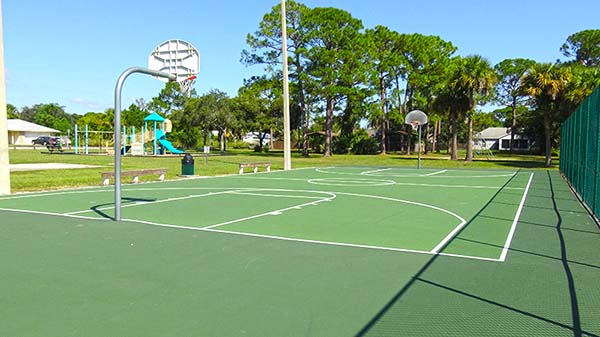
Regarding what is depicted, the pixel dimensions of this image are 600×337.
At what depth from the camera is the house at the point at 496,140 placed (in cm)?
7650

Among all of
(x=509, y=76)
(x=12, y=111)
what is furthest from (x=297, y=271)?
(x=12, y=111)

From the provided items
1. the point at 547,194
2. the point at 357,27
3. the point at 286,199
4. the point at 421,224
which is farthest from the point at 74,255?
the point at 357,27

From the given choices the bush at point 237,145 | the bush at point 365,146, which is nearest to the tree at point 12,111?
the bush at point 237,145

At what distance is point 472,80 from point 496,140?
5384 cm

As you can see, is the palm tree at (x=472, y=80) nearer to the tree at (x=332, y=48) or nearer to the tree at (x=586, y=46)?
the tree at (x=332, y=48)

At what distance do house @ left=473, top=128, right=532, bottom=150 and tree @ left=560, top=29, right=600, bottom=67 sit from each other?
51.0ft

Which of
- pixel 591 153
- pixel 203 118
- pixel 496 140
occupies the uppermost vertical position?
pixel 203 118

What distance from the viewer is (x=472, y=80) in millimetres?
36531

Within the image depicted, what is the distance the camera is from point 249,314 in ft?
14.4

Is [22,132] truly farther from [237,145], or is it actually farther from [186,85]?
[186,85]

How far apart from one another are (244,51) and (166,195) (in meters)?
32.5

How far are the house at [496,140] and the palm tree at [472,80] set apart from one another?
42.4 m

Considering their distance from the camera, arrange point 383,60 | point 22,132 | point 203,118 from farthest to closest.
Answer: point 22,132 → point 203,118 → point 383,60

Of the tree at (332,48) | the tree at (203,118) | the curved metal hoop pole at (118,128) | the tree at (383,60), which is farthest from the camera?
the tree at (203,118)
